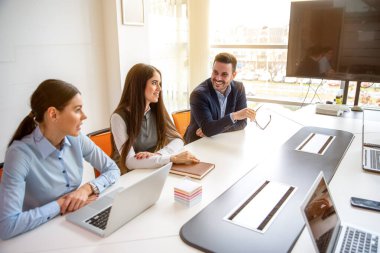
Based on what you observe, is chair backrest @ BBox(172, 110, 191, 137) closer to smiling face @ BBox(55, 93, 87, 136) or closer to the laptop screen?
smiling face @ BBox(55, 93, 87, 136)

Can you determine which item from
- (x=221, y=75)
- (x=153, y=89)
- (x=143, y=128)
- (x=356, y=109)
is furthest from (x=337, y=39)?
(x=143, y=128)

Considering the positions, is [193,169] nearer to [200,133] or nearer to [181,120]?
[200,133]

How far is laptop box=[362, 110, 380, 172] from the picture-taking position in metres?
1.65

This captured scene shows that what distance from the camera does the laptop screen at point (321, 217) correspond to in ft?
2.88

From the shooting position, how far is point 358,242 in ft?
3.35

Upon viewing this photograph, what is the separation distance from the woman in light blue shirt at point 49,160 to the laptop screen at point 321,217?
0.86 meters

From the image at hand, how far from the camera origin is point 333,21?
267cm

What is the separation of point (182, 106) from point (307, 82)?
1.53 meters

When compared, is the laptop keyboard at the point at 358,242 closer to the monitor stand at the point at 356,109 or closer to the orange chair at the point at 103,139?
the orange chair at the point at 103,139

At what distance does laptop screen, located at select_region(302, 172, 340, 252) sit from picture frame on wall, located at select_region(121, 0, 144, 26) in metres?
2.39

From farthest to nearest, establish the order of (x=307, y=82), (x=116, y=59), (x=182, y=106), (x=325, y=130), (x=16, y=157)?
(x=182, y=106)
(x=307, y=82)
(x=116, y=59)
(x=325, y=130)
(x=16, y=157)

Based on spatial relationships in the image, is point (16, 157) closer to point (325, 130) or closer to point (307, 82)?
point (325, 130)

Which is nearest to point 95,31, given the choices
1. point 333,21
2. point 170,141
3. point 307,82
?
point 170,141

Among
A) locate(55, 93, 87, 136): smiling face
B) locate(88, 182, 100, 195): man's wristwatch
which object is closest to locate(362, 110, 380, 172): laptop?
locate(88, 182, 100, 195): man's wristwatch
